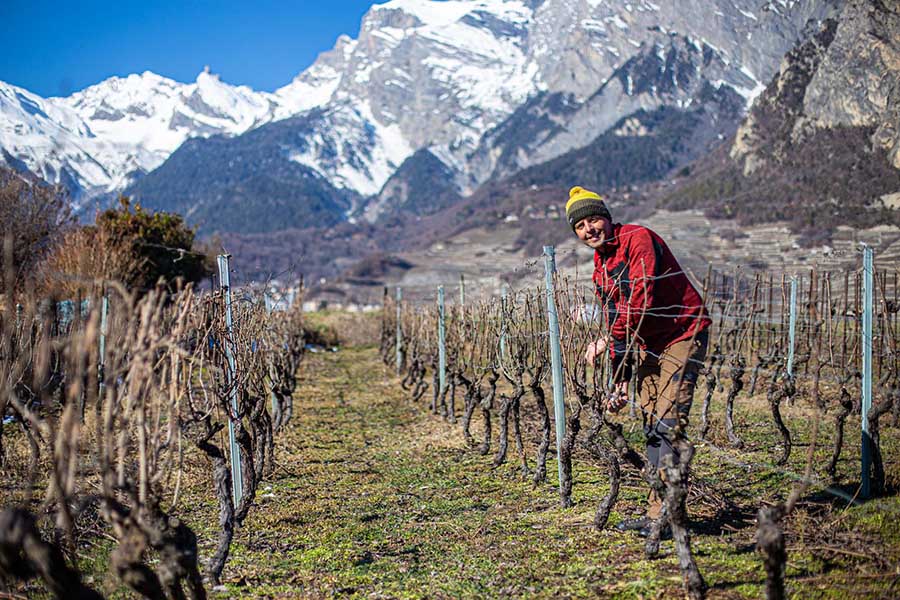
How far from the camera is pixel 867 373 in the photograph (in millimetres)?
4777

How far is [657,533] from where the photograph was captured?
140 inches

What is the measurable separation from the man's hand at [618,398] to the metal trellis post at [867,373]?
1.60m

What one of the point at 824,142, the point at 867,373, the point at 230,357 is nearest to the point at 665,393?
the point at 867,373

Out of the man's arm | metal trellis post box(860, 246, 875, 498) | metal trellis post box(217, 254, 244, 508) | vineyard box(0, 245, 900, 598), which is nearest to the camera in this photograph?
vineyard box(0, 245, 900, 598)

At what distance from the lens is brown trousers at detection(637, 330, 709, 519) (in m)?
3.75

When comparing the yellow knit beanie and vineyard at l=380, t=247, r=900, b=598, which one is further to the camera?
the yellow knit beanie

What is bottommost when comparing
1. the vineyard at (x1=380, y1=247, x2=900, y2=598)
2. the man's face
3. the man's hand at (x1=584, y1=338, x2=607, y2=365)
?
the vineyard at (x1=380, y1=247, x2=900, y2=598)

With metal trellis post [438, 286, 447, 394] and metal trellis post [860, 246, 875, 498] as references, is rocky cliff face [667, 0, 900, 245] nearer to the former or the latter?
metal trellis post [438, 286, 447, 394]

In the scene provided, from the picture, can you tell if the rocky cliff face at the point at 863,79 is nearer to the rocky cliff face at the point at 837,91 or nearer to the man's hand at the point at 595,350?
the rocky cliff face at the point at 837,91

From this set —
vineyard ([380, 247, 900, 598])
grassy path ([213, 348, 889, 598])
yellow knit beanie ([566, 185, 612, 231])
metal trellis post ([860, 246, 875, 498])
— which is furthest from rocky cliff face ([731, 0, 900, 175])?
yellow knit beanie ([566, 185, 612, 231])

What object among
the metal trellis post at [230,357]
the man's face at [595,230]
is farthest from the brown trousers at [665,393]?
the metal trellis post at [230,357]

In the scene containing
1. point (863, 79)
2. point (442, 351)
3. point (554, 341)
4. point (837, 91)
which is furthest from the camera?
point (837, 91)

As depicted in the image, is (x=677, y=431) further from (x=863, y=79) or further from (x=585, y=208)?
(x=863, y=79)

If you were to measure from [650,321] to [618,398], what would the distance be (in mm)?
493
